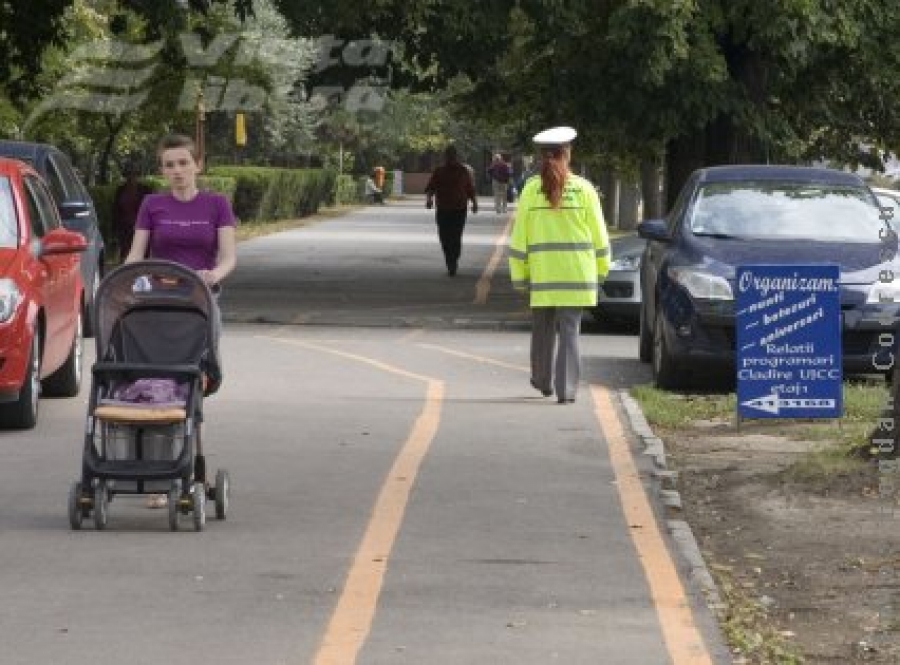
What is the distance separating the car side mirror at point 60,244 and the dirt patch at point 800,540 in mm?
3738

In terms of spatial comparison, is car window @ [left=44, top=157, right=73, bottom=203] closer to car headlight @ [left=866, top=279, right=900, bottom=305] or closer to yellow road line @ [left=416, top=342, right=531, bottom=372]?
yellow road line @ [left=416, top=342, right=531, bottom=372]

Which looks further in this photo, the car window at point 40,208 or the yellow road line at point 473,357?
the yellow road line at point 473,357

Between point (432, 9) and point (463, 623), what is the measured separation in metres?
22.0

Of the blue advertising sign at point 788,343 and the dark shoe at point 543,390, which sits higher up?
the blue advertising sign at point 788,343

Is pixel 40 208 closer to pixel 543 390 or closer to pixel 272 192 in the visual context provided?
pixel 543 390

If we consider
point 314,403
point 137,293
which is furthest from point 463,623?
point 314,403

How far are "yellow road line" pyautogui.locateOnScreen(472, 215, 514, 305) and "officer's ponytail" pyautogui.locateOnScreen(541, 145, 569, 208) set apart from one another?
523 inches

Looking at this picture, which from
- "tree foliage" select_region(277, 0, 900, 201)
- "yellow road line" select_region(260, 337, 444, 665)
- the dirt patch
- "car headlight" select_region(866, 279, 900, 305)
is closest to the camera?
"yellow road line" select_region(260, 337, 444, 665)

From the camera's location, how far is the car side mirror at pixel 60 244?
627 inches

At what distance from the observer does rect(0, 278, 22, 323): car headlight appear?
593 inches

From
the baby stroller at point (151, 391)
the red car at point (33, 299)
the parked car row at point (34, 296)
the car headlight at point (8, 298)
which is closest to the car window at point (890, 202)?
the parked car row at point (34, 296)

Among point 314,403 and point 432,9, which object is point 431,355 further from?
point 432,9

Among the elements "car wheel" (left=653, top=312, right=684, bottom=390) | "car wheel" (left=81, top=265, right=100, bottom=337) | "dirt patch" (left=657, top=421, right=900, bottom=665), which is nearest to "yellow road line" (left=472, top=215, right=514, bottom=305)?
"car wheel" (left=81, top=265, right=100, bottom=337)

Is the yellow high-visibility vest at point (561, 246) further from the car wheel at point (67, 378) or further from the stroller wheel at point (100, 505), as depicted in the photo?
the stroller wheel at point (100, 505)
